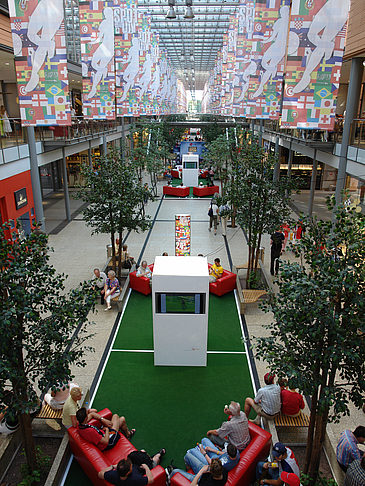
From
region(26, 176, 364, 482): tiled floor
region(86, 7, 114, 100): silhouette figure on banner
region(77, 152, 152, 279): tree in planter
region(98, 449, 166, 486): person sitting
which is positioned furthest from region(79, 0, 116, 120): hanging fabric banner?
region(98, 449, 166, 486): person sitting

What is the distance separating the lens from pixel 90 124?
76.3 ft

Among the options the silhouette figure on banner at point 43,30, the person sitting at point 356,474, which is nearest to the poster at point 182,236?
the silhouette figure on banner at point 43,30

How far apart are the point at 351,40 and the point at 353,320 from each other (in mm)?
12077

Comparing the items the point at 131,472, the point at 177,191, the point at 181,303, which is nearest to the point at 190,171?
the point at 177,191

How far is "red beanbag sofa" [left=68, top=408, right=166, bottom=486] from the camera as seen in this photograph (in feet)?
17.8

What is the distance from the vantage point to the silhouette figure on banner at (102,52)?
15.2 meters

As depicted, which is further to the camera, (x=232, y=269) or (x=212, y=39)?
(x=212, y=39)

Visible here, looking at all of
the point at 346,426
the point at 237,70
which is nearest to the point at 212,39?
the point at 237,70

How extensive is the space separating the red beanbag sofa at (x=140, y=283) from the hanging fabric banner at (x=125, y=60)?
39.1ft

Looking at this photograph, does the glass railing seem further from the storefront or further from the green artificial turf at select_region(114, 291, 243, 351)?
the green artificial turf at select_region(114, 291, 243, 351)

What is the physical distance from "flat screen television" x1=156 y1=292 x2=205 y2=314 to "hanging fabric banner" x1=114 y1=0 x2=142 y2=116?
15.3 m

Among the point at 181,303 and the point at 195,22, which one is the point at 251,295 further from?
the point at 195,22

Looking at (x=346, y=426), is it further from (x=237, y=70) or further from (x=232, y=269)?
(x=237, y=70)

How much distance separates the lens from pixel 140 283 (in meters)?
Result: 12.0
